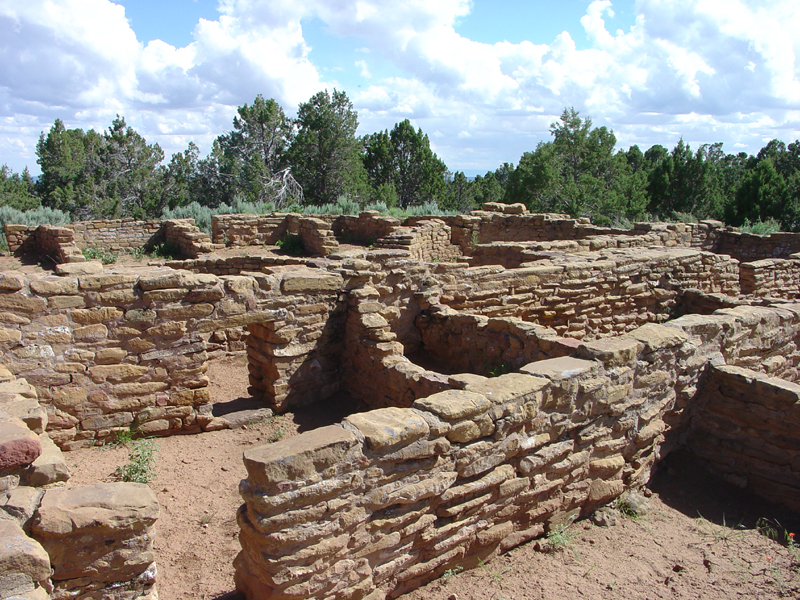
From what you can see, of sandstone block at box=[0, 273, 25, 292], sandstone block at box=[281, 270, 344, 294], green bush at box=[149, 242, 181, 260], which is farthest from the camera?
green bush at box=[149, 242, 181, 260]

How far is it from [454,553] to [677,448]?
120 inches

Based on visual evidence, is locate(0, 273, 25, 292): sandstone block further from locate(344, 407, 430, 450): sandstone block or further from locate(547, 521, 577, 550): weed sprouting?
locate(547, 521, 577, 550): weed sprouting

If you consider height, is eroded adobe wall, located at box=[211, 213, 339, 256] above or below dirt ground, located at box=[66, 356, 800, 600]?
above

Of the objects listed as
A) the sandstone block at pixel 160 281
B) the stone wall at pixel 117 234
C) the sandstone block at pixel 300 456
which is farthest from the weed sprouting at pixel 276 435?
the stone wall at pixel 117 234

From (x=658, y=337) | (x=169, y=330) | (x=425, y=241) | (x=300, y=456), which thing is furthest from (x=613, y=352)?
(x=425, y=241)

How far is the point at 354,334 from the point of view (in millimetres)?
6770

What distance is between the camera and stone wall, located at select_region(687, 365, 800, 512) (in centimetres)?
Result: 496

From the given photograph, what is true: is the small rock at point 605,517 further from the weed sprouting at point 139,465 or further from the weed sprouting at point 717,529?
the weed sprouting at point 139,465

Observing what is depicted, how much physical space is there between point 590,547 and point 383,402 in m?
2.70

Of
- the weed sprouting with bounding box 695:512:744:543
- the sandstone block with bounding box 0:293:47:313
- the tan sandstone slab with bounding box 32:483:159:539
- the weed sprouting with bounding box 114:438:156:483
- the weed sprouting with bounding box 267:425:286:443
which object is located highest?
the sandstone block with bounding box 0:293:47:313

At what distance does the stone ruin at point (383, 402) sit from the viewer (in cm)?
301

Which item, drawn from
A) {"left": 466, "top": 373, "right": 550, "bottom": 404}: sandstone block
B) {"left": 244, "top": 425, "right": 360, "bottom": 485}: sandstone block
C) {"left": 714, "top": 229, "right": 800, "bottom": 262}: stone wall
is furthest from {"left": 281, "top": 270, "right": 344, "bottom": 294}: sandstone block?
{"left": 714, "top": 229, "right": 800, "bottom": 262}: stone wall

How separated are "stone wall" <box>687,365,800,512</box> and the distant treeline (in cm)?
2267

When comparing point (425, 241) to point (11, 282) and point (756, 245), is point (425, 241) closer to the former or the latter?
point (756, 245)
